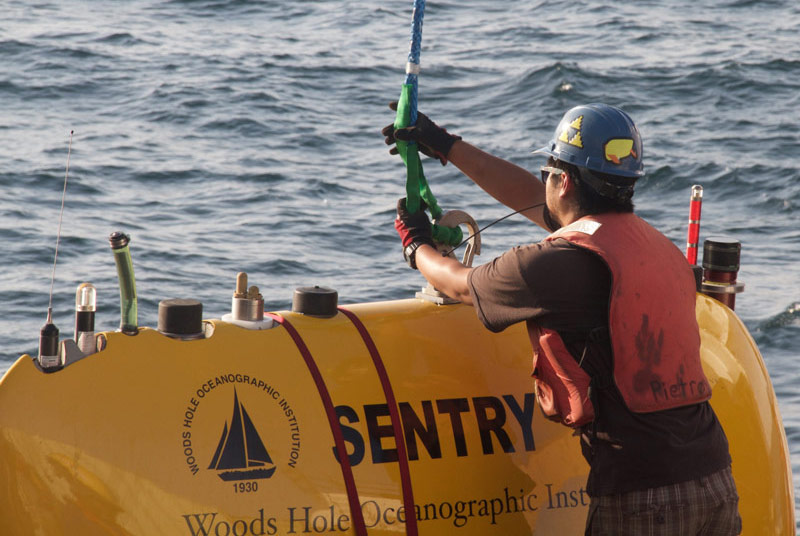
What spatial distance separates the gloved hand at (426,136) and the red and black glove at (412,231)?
22 cm

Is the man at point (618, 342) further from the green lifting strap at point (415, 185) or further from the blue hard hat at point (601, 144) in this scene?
the green lifting strap at point (415, 185)

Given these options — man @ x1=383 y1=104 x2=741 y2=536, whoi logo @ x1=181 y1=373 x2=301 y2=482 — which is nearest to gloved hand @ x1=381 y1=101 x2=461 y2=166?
man @ x1=383 y1=104 x2=741 y2=536

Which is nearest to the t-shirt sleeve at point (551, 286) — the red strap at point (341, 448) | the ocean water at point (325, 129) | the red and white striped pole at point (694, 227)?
the red strap at point (341, 448)

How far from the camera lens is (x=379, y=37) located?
1478 cm

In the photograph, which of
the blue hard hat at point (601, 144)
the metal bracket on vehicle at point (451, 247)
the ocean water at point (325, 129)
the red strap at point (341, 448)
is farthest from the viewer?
the ocean water at point (325, 129)

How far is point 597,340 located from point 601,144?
18.7 inches

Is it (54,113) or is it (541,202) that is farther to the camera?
(54,113)

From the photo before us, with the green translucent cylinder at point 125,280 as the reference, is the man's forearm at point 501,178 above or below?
above

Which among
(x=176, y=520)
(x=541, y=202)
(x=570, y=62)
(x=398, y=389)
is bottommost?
(x=176, y=520)

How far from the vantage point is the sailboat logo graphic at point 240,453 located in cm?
275

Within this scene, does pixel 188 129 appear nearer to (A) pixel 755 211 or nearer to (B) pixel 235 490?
(A) pixel 755 211

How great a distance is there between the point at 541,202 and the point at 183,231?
5.53 metres

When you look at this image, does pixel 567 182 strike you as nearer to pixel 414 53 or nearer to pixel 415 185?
pixel 415 185

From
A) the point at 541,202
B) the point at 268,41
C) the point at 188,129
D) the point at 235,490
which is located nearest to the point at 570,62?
the point at 268,41
